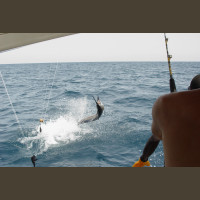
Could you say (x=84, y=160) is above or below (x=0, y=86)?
below

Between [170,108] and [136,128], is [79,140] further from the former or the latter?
[170,108]

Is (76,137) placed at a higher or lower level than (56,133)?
lower

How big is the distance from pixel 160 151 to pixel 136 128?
2.71 meters

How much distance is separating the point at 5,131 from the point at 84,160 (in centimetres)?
540

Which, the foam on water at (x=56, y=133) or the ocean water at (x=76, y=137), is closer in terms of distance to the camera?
the ocean water at (x=76, y=137)

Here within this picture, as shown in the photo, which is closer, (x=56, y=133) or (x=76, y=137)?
(x=76, y=137)

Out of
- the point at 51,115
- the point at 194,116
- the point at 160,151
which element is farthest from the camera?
the point at 51,115

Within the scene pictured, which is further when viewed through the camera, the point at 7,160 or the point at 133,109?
the point at 133,109

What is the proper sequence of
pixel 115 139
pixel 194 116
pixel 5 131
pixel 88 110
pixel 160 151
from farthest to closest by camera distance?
pixel 88 110, pixel 5 131, pixel 115 139, pixel 160 151, pixel 194 116

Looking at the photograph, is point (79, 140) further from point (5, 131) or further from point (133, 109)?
point (133, 109)

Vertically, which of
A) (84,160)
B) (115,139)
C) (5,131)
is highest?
(5,131)

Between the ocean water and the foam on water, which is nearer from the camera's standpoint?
the ocean water

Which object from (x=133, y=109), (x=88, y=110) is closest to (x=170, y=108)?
(x=133, y=109)

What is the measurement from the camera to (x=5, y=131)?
35.2 feet
